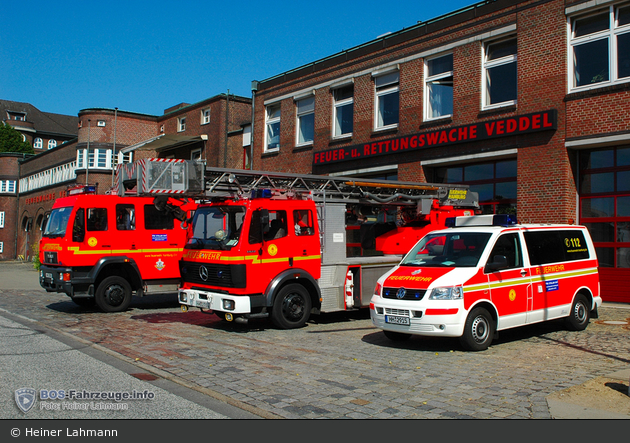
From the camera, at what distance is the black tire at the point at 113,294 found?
41.9 ft

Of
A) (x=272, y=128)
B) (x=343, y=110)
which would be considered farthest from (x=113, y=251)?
(x=272, y=128)

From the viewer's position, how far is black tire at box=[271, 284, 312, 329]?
10.2 m

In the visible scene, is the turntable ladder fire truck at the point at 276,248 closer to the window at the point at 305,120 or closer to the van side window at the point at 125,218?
the van side window at the point at 125,218

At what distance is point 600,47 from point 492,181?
15.1ft

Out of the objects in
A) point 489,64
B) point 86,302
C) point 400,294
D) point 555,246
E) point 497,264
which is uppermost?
point 489,64

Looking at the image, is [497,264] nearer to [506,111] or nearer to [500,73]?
[506,111]

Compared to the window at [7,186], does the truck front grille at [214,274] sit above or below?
below

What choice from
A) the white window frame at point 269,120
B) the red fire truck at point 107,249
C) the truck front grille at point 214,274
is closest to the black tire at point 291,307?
the truck front grille at point 214,274

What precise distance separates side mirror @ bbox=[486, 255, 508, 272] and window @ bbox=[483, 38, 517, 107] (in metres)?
9.08

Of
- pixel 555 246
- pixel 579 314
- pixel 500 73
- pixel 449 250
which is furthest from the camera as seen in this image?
pixel 500 73

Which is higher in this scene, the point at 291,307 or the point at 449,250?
the point at 449,250

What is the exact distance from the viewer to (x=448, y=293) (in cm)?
816

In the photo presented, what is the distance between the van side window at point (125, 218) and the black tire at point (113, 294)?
45.7 inches

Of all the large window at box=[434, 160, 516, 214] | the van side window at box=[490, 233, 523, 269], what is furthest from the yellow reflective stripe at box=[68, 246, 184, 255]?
the large window at box=[434, 160, 516, 214]
